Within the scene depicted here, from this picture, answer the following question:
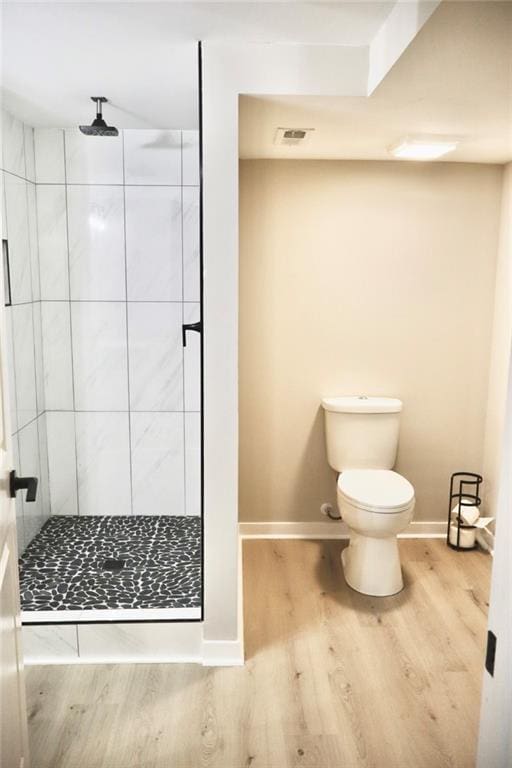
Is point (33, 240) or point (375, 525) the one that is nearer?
point (375, 525)

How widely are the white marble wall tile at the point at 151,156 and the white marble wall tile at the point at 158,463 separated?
1316 millimetres

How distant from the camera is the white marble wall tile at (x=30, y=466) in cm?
323

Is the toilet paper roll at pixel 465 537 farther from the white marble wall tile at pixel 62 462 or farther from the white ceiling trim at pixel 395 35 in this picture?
the white ceiling trim at pixel 395 35

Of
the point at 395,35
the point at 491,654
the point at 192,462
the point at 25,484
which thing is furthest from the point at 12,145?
the point at 491,654

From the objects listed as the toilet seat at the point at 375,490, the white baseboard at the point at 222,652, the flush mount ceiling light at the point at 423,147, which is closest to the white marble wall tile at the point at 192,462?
the toilet seat at the point at 375,490

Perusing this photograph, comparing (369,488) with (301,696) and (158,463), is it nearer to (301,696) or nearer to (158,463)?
(301,696)

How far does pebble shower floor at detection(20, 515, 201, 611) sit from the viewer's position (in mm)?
2732

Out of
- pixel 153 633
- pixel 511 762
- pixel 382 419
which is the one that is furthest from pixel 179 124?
pixel 511 762

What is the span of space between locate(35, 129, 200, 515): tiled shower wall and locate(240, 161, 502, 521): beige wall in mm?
367

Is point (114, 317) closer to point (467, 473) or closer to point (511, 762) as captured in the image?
point (467, 473)

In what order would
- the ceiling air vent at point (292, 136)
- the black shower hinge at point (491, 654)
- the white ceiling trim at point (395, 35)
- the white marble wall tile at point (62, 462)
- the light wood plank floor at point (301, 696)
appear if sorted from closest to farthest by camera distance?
the black shower hinge at point (491, 654), the white ceiling trim at point (395, 35), the light wood plank floor at point (301, 696), the ceiling air vent at point (292, 136), the white marble wall tile at point (62, 462)

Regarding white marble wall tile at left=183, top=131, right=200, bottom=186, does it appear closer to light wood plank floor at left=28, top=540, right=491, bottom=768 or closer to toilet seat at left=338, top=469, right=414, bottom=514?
toilet seat at left=338, top=469, right=414, bottom=514

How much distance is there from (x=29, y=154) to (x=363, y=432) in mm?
2293

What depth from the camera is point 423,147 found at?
9.48ft
